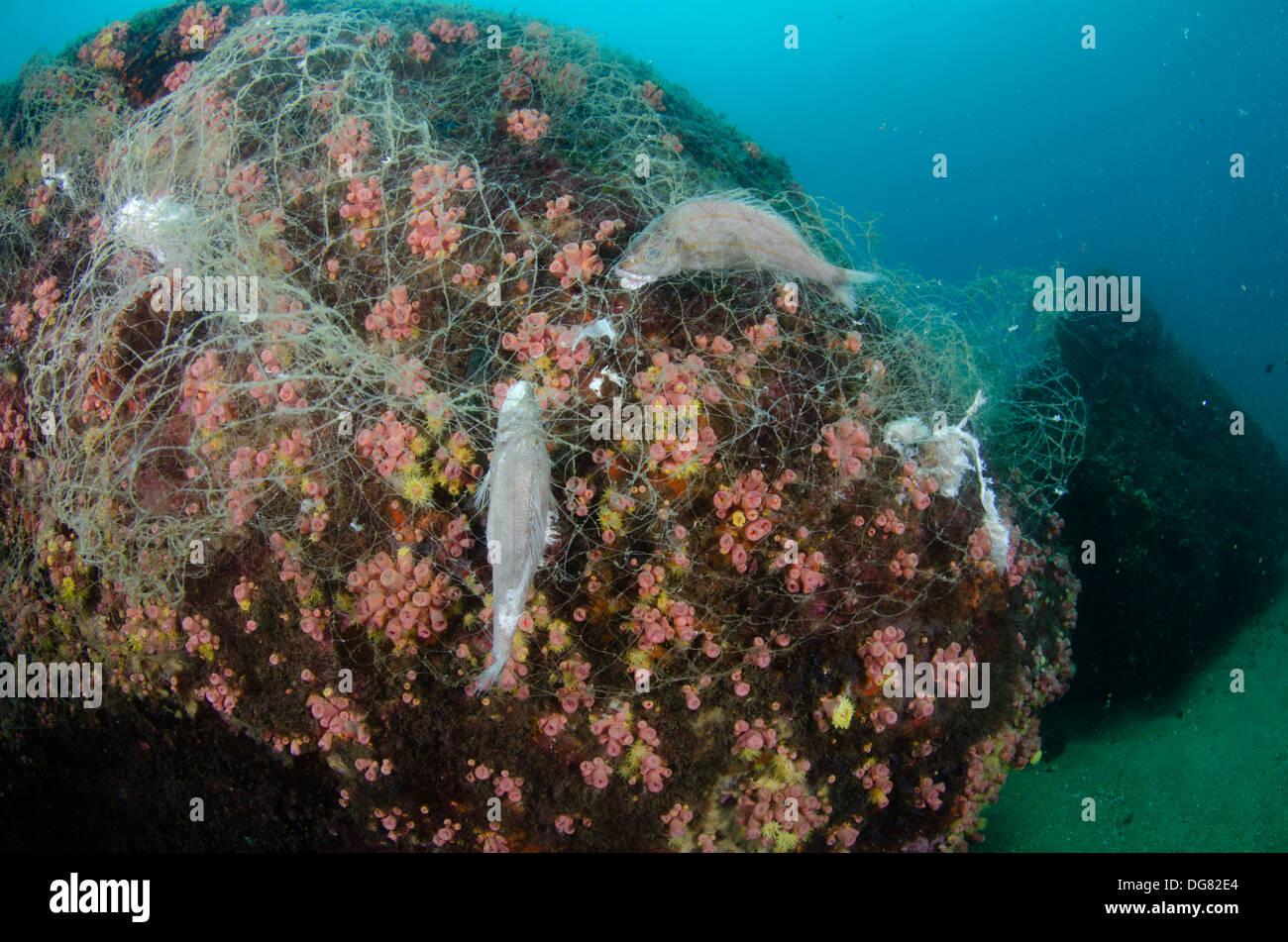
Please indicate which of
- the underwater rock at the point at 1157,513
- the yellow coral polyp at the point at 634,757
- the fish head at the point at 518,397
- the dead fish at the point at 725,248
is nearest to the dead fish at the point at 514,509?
the fish head at the point at 518,397

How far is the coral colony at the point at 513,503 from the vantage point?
335 centimetres

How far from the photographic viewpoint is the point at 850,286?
4117mm

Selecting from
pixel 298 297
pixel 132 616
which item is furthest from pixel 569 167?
pixel 132 616

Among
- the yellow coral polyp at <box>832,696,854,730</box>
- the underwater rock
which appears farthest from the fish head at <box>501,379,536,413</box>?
the underwater rock

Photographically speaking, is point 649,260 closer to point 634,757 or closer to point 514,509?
point 514,509

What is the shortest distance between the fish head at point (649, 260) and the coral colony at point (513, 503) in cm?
3

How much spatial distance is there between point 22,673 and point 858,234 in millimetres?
7794

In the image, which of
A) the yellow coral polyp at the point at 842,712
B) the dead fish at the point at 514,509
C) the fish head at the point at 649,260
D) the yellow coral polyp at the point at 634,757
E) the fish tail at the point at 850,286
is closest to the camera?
the dead fish at the point at 514,509

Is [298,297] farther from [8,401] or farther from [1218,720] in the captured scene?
[1218,720]

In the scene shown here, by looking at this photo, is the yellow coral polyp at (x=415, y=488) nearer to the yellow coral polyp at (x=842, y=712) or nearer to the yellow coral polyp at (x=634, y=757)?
the yellow coral polyp at (x=634, y=757)

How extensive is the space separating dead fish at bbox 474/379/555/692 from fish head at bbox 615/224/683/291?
→ 0.93 meters

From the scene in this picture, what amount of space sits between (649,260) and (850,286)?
1.48 meters

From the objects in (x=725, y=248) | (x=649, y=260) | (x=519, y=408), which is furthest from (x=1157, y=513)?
(x=519, y=408)

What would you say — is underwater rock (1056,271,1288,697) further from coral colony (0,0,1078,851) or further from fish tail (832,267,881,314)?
fish tail (832,267,881,314)
